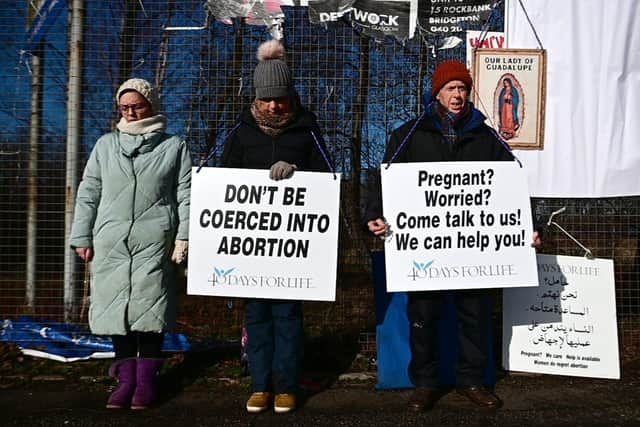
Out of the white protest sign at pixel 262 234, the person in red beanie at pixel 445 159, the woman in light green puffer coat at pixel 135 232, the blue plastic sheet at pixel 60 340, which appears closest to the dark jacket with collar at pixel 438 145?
the person in red beanie at pixel 445 159

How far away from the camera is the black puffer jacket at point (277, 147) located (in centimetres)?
294

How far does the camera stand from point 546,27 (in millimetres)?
4125

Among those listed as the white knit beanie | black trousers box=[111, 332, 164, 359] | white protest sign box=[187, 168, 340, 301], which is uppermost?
the white knit beanie

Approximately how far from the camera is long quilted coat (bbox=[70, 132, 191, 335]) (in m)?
2.92

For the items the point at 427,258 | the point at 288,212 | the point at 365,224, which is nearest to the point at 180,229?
the point at 288,212

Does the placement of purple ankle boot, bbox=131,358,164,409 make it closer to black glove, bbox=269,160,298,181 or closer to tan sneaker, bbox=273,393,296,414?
tan sneaker, bbox=273,393,296,414

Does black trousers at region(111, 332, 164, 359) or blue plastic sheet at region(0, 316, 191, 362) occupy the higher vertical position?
black trousers at region(111, 332, 164, 359)

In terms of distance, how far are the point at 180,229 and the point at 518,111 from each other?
2.65 meters

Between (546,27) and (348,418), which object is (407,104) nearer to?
(546,27)

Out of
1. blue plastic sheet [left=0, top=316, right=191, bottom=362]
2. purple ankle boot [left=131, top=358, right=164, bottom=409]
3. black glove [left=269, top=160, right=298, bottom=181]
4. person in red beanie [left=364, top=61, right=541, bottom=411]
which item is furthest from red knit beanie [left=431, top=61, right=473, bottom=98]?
blue plastic sheet [left=0, top=316, right=191, bottom=362]

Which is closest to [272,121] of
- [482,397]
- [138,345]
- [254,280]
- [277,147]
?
[277,147]

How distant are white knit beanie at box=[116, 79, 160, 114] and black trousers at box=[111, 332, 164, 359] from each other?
126cm

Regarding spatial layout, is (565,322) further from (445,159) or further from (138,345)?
(138,345)

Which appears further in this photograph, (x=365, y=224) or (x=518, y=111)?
(x=518, y=111)
